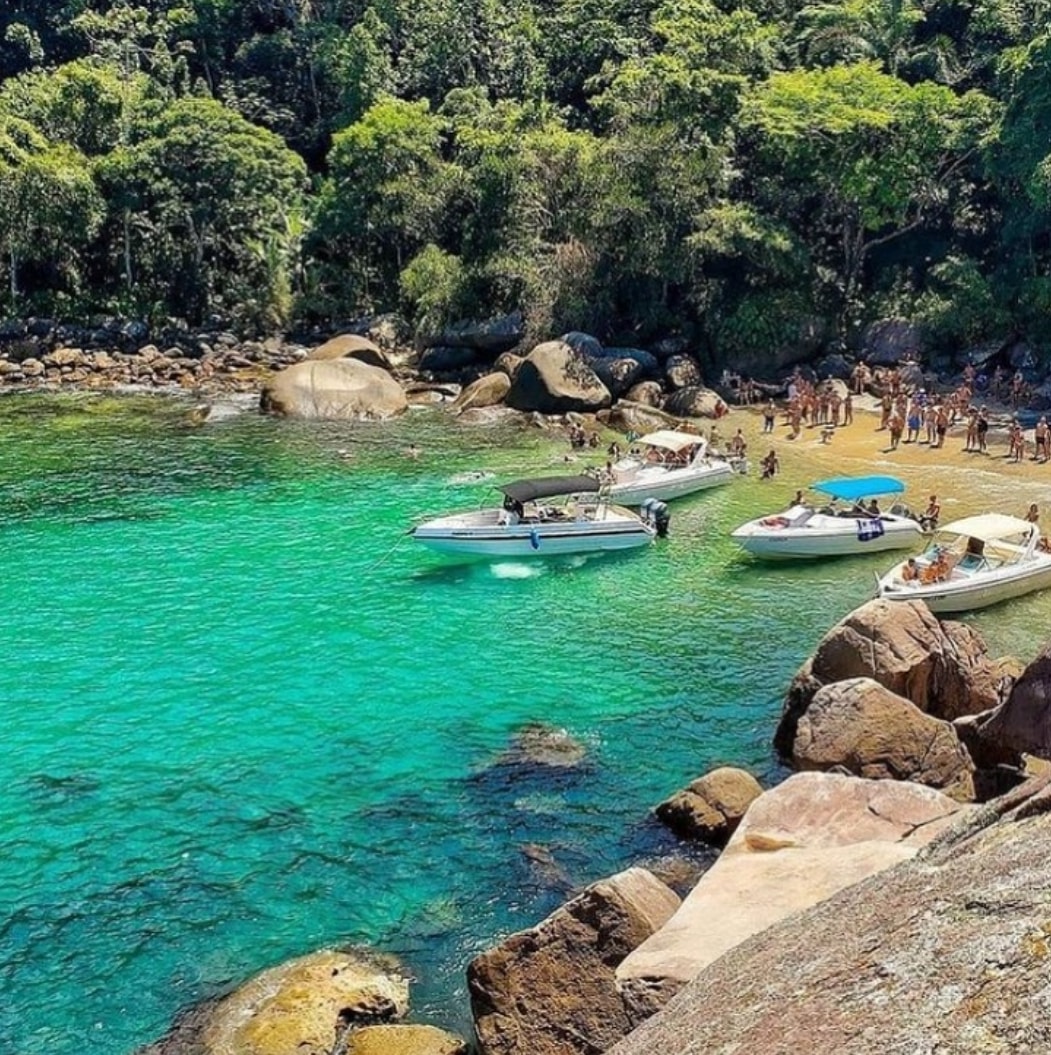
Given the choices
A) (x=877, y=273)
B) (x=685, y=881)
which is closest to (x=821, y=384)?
(x=877, y=273)

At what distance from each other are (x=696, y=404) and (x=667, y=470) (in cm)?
1110

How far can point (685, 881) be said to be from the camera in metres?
18.2

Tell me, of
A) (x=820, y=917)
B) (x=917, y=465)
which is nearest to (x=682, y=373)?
(x=917, y=465)

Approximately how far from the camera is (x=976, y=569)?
2933 centimetres

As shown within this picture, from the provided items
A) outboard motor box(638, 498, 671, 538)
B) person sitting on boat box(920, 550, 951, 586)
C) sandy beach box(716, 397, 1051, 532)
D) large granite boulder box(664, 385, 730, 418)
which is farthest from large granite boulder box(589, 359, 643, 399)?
person sitting on boat box(920, 550, 951, 586)

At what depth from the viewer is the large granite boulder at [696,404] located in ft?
162

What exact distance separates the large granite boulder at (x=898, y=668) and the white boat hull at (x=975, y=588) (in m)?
4.37

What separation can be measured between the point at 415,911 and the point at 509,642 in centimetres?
1100

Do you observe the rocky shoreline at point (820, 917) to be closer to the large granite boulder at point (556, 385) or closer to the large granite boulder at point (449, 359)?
the large granite boulder at point (556, 385)

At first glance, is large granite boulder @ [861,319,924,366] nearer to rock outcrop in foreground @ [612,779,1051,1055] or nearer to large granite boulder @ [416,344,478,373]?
large granite boulder @ [416,344,478,373]

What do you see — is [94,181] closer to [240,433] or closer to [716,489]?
[240,433]

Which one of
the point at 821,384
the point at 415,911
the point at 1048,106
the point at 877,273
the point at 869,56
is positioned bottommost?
the point at 415,911

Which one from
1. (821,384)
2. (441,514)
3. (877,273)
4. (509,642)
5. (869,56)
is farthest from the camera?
(869,56)

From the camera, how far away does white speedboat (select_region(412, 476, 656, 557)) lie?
33062 mm
